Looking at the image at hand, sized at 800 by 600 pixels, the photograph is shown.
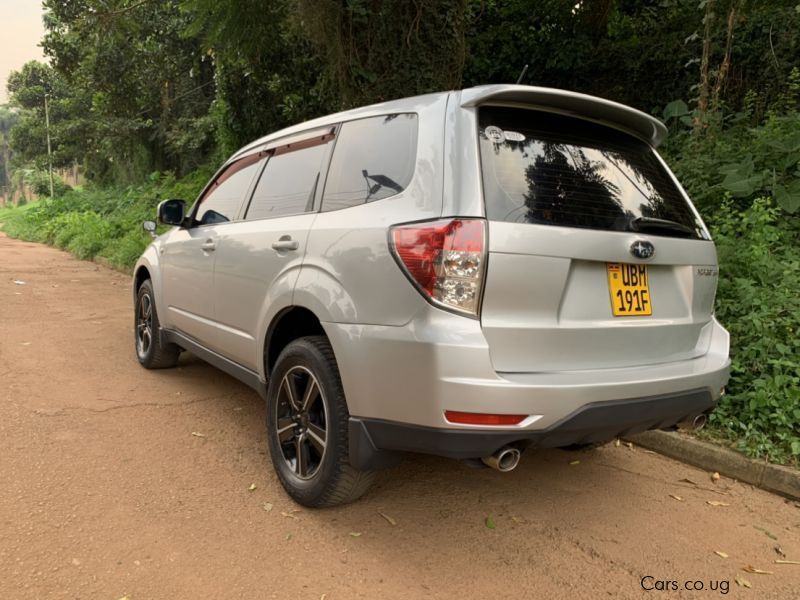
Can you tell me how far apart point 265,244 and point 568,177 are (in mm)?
1598

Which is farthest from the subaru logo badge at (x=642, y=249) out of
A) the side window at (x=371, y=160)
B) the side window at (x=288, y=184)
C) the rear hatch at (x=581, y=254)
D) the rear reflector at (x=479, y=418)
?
the side window at (x=288, y=184)

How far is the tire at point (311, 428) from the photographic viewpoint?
101 inches

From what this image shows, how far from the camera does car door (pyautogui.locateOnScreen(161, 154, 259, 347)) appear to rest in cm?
388

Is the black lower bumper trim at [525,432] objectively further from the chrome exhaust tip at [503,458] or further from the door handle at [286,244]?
the door handle at [286,244]

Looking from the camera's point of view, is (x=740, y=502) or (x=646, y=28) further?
(x=646, y=28)

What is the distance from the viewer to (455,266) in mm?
2164

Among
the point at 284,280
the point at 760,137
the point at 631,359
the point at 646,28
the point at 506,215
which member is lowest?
the point at 631,359

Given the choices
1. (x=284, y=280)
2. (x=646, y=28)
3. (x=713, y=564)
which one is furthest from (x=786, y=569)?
(x=646, y=28)

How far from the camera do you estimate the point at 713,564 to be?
2.53 m

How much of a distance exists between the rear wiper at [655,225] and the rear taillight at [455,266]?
0.75m

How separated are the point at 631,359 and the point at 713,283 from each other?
73cm

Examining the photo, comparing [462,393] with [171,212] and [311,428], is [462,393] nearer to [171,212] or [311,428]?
[311,428]

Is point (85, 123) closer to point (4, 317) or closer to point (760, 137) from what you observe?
point (4, 317)

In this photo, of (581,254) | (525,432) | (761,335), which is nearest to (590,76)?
(761,335)
